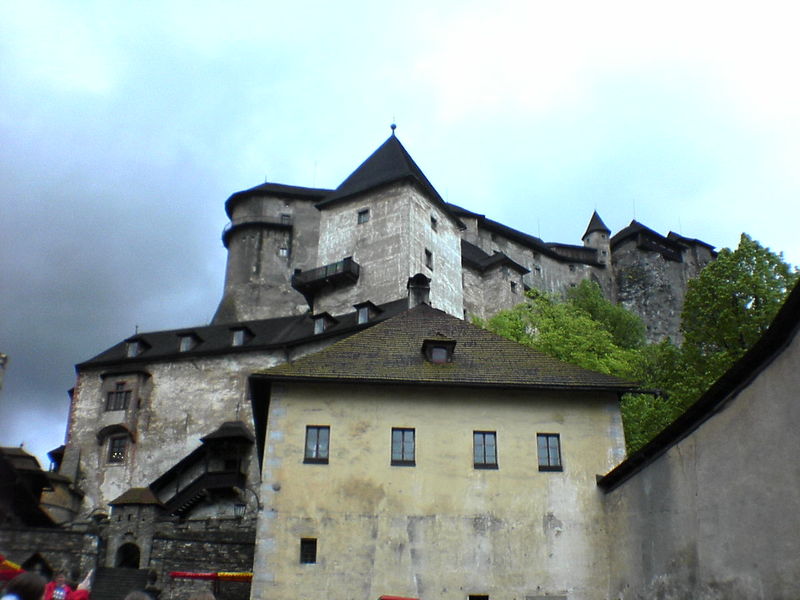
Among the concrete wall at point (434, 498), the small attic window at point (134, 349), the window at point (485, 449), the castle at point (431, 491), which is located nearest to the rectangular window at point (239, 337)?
the small attic window at point (134, 349)

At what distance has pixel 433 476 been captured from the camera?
20.2 m

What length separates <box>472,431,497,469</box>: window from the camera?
67.0 feet

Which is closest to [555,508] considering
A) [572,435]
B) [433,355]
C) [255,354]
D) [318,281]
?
[572,435]

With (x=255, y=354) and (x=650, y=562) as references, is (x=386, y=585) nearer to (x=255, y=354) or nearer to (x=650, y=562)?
(x=650, y=562)

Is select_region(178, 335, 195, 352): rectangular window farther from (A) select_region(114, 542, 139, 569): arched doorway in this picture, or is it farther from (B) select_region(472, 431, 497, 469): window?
(B) select_region(472, 431, 497, 469): window

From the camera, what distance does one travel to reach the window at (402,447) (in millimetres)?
20297

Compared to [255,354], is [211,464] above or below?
below

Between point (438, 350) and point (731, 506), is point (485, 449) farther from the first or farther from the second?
point (731, 506)

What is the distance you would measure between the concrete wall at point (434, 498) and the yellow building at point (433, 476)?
3 centimetres

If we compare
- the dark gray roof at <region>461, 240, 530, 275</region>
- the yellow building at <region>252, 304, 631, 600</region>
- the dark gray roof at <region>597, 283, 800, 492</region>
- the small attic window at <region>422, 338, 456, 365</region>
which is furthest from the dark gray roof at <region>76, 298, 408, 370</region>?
the dark gray roof at <region>597, 283, 800, 492</region>

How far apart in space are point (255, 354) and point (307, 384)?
26.0 meters

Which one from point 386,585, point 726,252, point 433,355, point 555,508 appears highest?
point 726,252

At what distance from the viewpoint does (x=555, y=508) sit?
1997 centimetres

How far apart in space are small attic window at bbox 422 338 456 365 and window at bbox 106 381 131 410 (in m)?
29.3
